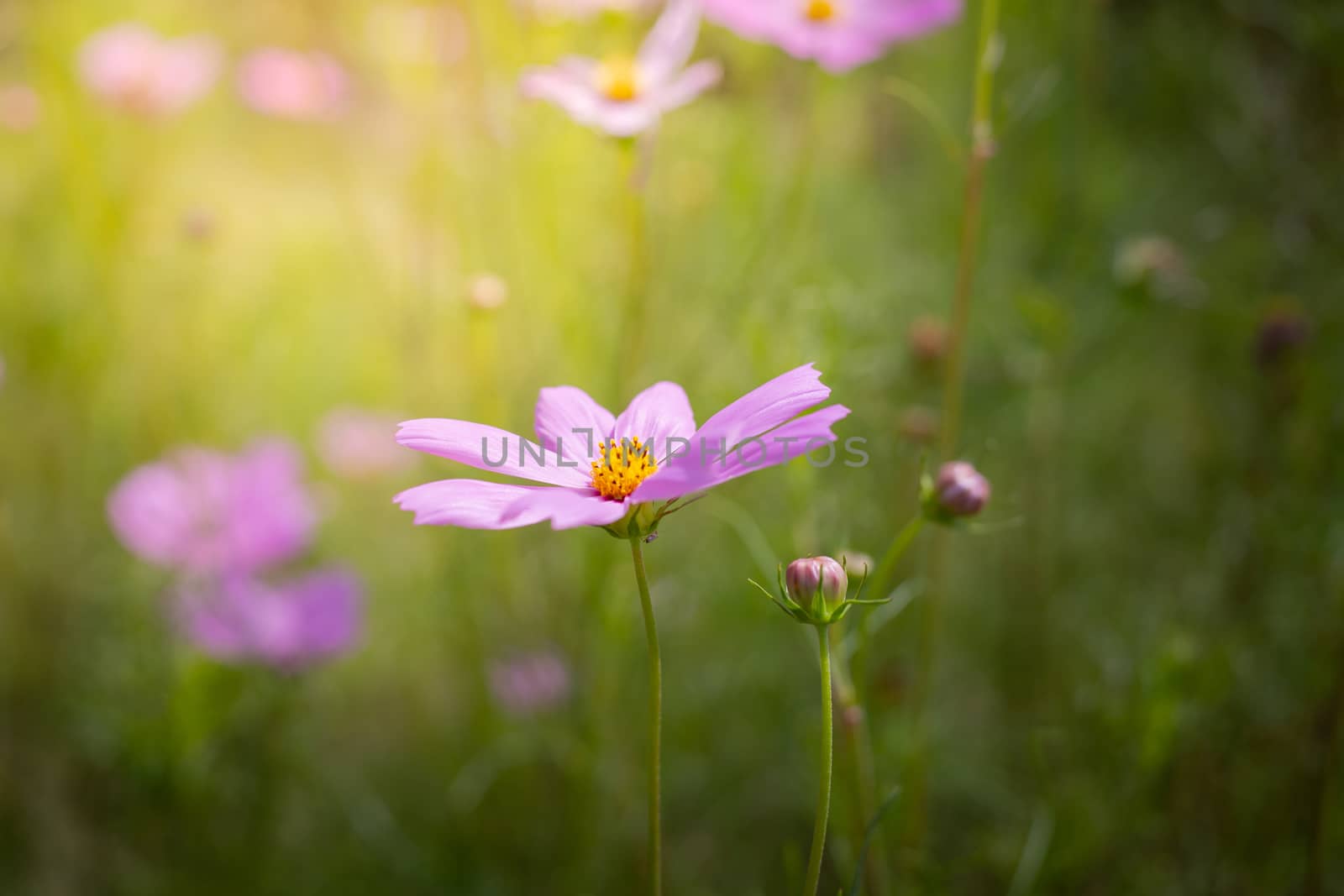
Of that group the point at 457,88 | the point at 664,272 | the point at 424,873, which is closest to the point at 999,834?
the point at 424,873

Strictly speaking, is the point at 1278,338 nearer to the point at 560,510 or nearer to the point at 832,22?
the point at 832,22

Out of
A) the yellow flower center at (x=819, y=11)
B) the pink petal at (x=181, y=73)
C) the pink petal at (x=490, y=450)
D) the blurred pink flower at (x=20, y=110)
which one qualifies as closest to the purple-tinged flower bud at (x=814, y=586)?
the pink petal at (x=490, y=450)

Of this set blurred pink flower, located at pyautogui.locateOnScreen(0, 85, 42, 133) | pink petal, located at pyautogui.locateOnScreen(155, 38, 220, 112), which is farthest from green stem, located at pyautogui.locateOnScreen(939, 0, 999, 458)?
blurred pink flower, located at pyautogui.locateOnScreen(0, 85, 42, 133)

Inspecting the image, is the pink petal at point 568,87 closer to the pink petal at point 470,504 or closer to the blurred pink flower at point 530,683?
the pink petal at point 470,504

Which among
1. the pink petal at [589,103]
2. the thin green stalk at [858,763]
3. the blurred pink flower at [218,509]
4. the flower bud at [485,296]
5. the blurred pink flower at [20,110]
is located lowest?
the blurred pink flower at [218,509]

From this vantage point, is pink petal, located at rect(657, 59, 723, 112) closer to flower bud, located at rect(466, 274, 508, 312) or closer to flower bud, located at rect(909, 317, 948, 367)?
flower bud, located at rect(466, 274, 508, 312)

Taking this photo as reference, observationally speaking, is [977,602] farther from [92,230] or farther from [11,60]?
[11,60]
